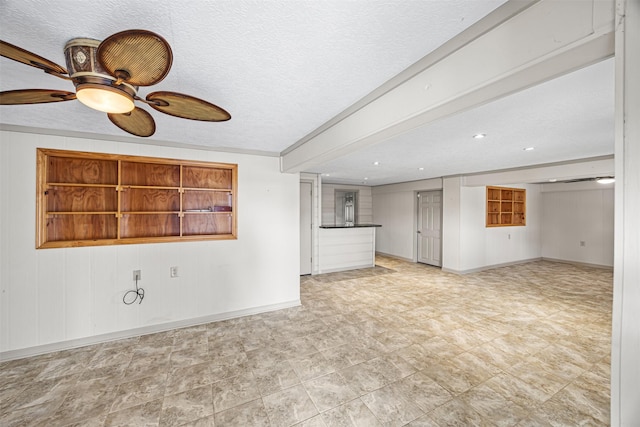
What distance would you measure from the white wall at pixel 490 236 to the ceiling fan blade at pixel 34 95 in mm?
6590

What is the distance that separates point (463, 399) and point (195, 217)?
353 centimetres

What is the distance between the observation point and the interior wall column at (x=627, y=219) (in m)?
0.74

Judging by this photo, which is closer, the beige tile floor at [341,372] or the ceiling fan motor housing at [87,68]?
the ceiling fan motor housing at [87,68]

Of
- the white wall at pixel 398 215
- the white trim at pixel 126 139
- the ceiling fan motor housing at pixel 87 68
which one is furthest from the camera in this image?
the white wall at pixel 398 215

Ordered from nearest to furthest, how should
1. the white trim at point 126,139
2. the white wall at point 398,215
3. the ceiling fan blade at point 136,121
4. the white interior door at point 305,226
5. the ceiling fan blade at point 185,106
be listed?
1. the ceiling fan blade at point 185,106
2. the ceiling fan blade at point 136,121
3. the white trim at point 126,139
4. the white interior door at point 305,226
5. the white wall at point 398,215

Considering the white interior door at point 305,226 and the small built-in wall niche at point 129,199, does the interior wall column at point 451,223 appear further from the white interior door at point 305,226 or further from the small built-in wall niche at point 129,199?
the small built-in wall niche at point 129,199

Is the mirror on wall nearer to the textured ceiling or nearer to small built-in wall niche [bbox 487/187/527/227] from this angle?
small built-in wall niche [bbox 487/187/527/227]

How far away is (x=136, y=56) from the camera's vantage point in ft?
3.46

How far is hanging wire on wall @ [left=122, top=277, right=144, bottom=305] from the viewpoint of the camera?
301cm

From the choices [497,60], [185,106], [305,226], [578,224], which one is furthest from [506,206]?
[185,106]

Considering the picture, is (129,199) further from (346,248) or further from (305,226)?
(346,248)

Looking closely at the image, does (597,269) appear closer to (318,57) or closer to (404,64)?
(404,64)

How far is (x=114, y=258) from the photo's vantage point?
297cm

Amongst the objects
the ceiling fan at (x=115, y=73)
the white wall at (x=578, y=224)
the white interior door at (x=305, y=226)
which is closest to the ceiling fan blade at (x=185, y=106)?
the ceiling fan at (x=115, y=73)
